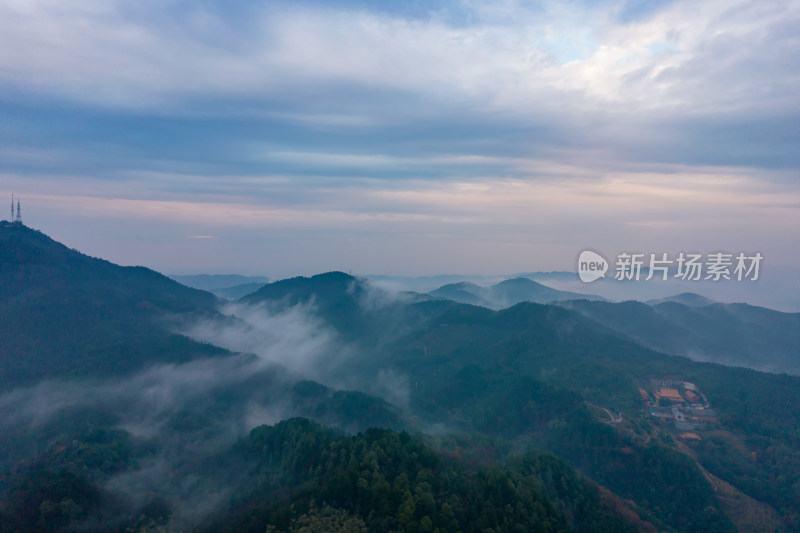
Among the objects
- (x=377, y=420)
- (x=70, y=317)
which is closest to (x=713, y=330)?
(x=377, y=420)

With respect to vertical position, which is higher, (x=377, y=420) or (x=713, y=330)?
(x=713, y=330)

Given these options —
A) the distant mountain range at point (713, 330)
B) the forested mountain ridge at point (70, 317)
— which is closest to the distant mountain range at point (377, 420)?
the forested mountain ridge at point (70, 317)

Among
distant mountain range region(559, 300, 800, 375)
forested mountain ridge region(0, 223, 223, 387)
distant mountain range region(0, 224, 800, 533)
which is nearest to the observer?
distant mountain range region(0, 224, 800, 533)

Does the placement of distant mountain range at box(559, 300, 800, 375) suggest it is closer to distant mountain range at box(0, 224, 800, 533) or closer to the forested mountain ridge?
distant mountain range at box(0, 224, 800, 533)

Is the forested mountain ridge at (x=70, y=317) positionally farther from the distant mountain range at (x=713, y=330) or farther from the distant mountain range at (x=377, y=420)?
the distant mountain range at (x=713, y=330)

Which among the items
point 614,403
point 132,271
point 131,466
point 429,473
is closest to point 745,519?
point 614,403

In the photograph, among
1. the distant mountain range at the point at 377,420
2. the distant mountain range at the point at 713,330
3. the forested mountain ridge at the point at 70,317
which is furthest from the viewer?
the distant mountain range at the point at 713,330

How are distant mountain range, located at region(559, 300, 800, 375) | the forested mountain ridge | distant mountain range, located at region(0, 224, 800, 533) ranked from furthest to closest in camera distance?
distant mountain range, located at region(559, 300, 800, 375) < the forested mountain ridge < distant mountain range, located at region(0, 224, 800, 533)

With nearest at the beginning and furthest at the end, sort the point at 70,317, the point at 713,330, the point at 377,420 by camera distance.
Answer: the point at 377,420, the point at 70,317, the point at 713,330

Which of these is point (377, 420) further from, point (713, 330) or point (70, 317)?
point (713, 330)

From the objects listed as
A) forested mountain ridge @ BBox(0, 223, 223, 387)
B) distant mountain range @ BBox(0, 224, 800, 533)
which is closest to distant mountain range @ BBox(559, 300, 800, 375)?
distant mountain range @ BBox(0, 224, 800, 533)

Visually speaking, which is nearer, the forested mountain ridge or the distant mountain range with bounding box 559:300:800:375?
the forested mountain ridge
